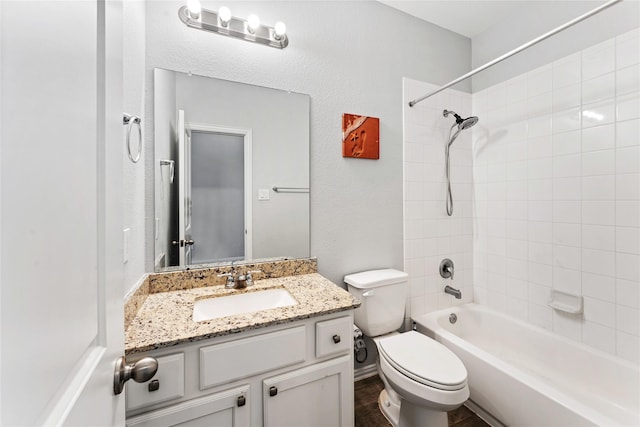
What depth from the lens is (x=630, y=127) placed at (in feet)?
4.65

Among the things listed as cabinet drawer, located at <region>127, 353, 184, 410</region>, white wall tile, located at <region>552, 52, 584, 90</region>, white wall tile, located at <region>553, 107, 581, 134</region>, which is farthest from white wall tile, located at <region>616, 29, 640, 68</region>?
cabinet drawer, located at <region>127, 353, 184, 410</region>

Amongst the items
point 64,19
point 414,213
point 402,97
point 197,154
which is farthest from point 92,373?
point 402,97

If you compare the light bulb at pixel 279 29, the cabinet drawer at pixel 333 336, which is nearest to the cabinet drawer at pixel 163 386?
the cabinet drawer at pixel 333 336

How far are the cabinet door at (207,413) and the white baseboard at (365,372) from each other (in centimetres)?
103

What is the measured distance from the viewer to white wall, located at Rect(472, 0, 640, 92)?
1495 mm

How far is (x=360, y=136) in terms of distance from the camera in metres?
1.79

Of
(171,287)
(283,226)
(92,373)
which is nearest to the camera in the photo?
(92,373)

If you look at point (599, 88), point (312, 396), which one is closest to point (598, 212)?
point (599, 88)

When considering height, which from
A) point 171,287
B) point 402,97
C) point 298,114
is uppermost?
point 402,97

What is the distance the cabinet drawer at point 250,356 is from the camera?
3.11ft

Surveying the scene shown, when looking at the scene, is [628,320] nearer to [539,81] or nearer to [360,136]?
[539,81]

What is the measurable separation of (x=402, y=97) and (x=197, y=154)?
146cm

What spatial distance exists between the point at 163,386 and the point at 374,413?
A: 1.27m

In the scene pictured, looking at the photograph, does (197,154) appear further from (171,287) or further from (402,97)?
(402,97)
